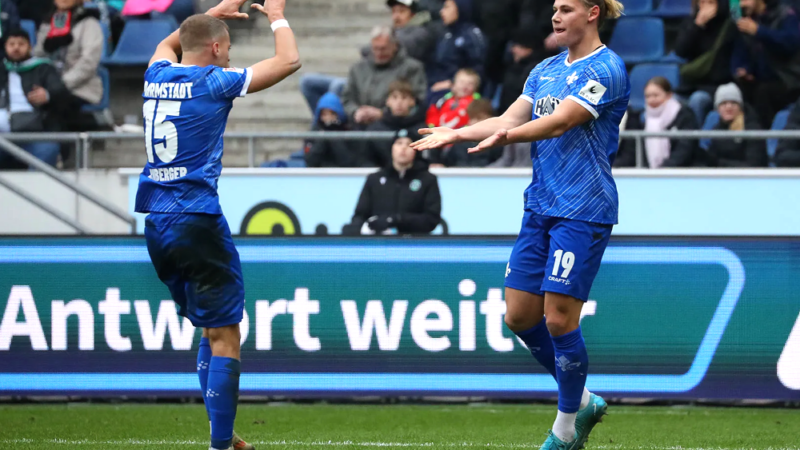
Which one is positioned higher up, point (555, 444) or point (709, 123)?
point (709, 123)

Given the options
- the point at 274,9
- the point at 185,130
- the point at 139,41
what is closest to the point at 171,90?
the point at 185,130

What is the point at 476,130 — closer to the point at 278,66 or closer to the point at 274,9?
the point at 278,66

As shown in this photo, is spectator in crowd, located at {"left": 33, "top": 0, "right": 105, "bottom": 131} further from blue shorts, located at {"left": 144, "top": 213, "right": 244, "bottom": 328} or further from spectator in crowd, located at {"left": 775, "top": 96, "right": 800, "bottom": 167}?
blue shorts, located at {"left": 144, "top": 213, "right": 244, "bottom": 328}

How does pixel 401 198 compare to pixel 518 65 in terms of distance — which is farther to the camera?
pixel 518 65

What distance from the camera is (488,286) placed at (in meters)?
7.90

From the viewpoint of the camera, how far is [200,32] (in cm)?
→ 555

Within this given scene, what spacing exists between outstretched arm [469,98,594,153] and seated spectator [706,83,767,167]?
6262 mm

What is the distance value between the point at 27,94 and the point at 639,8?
6.97 metres

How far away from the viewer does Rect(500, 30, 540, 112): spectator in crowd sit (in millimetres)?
12156

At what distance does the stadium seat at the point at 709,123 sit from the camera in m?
11.6

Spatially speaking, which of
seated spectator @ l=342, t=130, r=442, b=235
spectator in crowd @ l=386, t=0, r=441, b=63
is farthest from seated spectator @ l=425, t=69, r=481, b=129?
spectator in crowd @ l=386, t=0, r=441, b=63

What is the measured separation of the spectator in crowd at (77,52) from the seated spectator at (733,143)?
22.0ft

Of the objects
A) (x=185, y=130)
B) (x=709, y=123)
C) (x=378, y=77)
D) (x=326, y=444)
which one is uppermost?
(x=185, y=130)

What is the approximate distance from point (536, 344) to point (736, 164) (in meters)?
5.97
